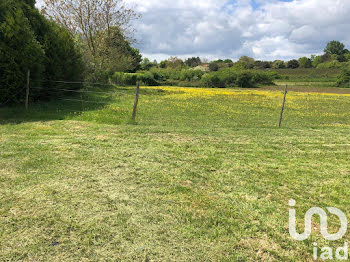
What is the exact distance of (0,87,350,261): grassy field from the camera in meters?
2.84

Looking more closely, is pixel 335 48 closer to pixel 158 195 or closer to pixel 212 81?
pixel 212 81

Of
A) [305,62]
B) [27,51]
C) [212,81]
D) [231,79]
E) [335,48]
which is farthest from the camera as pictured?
[335,48]

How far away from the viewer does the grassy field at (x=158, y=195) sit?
2838 millimetres

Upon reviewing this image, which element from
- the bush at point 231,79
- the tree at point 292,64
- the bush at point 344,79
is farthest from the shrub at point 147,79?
the tree at point 292,64

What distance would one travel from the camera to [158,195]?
4012mm

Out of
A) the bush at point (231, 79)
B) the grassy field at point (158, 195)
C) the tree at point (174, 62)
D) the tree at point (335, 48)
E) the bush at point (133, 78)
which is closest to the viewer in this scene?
the grassy field at point (158, 195)

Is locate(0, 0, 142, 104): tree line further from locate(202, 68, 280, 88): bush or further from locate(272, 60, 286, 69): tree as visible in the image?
locate(272, 60, 286, 69): tree

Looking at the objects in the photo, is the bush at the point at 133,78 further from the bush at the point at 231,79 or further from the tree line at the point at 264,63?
the tree line at the point at 264,63

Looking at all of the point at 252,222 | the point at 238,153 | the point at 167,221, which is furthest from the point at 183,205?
the point at 238,153

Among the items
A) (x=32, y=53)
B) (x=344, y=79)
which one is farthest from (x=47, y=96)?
(x=344, y=79)

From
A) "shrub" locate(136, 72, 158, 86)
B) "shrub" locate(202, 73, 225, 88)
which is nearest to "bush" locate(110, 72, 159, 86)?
"shrub" locate(136, 72, 158, 86)

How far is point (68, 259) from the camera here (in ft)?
8.55

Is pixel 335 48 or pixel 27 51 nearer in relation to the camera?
pixel 27 51

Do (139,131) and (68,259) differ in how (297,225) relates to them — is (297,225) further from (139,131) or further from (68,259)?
(139,131)
